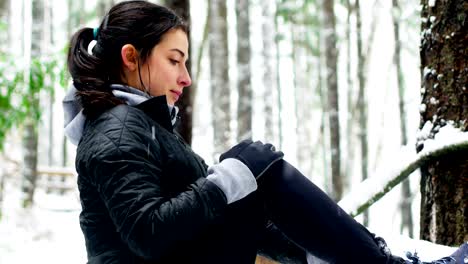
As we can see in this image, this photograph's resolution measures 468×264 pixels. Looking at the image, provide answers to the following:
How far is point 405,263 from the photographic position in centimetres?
206

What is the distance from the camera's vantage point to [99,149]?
1.76 m

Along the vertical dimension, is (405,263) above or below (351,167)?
above

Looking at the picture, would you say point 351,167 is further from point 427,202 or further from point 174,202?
point 174,202

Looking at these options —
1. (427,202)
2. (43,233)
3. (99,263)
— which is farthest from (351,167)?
(99,263)

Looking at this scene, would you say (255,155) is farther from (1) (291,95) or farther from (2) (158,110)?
(1) (291,95)

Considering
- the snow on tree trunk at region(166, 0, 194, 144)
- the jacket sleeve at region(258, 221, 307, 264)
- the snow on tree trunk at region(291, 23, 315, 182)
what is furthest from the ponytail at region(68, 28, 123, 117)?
the snow on tree trunk at region(291, 23, 315, 182)

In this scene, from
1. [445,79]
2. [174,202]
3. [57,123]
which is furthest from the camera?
[57,123]

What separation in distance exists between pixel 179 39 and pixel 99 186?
644mm

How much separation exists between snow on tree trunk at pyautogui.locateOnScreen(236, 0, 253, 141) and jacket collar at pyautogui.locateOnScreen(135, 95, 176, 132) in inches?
265

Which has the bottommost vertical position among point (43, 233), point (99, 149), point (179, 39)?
point (43, 233)

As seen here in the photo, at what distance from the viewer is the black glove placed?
1938 mm

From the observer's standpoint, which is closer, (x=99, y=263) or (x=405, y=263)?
(x=99, y=263)

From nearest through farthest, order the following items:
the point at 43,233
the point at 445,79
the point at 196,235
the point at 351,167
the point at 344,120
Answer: the point at 196,235
the point at 445,79
the point at 43,233
the point at 351,167
the point at 344,120

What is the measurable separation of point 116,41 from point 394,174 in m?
1.53
